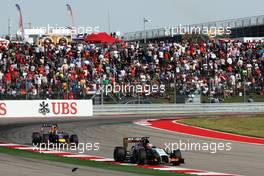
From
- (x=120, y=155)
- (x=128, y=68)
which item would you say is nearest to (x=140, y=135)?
(x=120, y=155)

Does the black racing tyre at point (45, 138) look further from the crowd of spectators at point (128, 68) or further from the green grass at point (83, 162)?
the crowd of spectators at point (128, 68)

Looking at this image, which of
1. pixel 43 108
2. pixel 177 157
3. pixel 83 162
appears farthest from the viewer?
pixel 43 108

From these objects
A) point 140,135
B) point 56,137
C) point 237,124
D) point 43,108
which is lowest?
point 140,135

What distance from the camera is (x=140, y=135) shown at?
80.1ft

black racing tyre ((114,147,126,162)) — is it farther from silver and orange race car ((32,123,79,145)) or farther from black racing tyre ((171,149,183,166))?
silver and orange race car ((32,123,79,145))

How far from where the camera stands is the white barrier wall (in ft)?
113

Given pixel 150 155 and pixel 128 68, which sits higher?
pixel 128 68

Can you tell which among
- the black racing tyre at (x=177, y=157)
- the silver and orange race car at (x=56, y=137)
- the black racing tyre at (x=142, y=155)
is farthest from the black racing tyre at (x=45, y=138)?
the black racing tyre at (x=177, y=157)

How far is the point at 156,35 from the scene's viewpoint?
68000 millimetres

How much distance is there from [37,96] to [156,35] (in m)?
34.6

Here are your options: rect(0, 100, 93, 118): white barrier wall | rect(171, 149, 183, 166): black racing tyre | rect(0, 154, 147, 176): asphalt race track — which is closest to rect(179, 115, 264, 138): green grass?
rect(0, 100, 93, 118): white barrier wall

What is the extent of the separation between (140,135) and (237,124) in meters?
5.80

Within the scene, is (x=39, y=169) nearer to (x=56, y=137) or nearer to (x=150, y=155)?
(x=150, y=155)

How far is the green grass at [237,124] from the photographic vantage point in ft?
84.4
